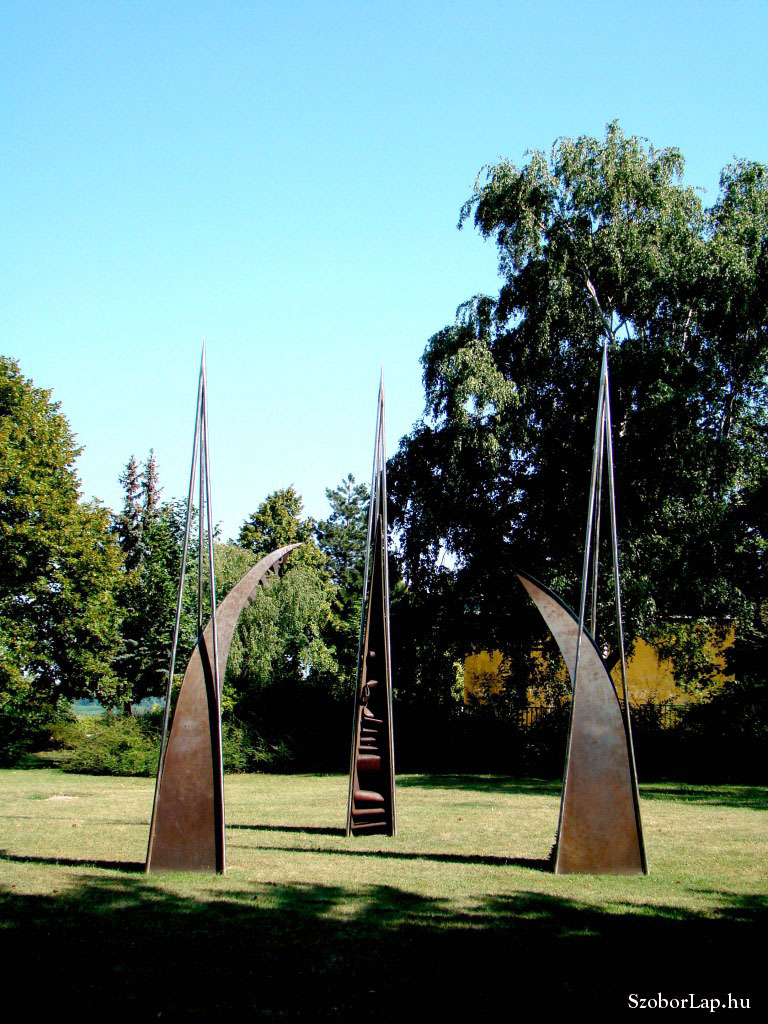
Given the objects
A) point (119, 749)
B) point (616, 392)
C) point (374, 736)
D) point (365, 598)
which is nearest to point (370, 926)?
point (374, 736)

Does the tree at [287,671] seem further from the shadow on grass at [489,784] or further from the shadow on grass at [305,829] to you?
the shadow on grass at [305,829]

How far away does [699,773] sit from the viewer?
22.0m

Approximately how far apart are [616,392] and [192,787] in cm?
1571

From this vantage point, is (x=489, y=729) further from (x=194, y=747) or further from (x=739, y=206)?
(x=194, y=747)

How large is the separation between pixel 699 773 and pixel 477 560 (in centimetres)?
754

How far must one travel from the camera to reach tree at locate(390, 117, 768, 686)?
2045cm

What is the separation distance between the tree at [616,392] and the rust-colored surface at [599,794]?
1177 centimetres

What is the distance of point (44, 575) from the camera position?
2533cm

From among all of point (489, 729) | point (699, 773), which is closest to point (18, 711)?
point (489, 729)

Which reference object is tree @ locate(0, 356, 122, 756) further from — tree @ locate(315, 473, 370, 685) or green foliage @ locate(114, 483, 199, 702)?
tree @ locate(315, 473, 370, 685)

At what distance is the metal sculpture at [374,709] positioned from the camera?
10953 millimetres

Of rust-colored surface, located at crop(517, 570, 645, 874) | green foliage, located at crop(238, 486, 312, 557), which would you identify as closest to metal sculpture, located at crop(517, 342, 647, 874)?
rust-colored surface, located at crop(517, 570, 645, 874)

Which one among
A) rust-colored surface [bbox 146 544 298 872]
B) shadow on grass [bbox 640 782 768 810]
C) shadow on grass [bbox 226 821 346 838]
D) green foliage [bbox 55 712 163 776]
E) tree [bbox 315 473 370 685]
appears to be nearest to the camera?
rust-colored surface [bbox 146 544 298 872]

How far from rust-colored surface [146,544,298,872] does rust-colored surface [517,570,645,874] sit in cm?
321
